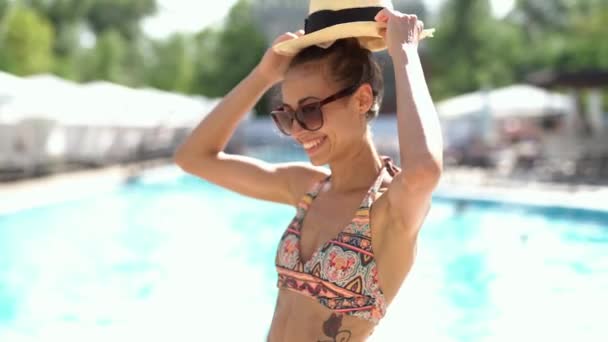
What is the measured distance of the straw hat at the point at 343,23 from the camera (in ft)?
4.78

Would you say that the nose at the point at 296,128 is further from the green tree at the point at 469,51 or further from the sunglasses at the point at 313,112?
the green tree at the point at 469,51

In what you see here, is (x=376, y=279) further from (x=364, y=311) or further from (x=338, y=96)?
(x=338, y=96)

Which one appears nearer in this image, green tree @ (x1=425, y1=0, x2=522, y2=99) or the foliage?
the foliage

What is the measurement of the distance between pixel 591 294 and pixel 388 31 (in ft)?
19.9

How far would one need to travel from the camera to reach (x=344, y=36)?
1491 millimetres

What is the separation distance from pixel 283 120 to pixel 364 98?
196 millimetres

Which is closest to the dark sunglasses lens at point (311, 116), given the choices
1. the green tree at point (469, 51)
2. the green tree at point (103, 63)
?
the green tree at point (469, 51)

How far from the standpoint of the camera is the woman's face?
4.85 feet

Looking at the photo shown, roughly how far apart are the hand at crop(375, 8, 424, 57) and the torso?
0.32 meters

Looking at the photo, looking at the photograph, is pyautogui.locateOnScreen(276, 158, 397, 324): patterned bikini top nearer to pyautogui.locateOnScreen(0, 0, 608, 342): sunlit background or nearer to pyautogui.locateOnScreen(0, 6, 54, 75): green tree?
pyautogui.locateOnScreen(0, 0, 608, 342): sunlit background

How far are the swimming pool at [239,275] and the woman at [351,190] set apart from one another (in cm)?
334

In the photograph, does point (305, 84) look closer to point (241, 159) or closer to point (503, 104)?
point (241, 159)

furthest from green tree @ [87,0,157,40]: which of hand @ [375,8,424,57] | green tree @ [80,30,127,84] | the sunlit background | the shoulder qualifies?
hand @ [375,8,424,57]

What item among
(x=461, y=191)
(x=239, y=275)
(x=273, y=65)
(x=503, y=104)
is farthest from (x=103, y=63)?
(x=273, y=65)
